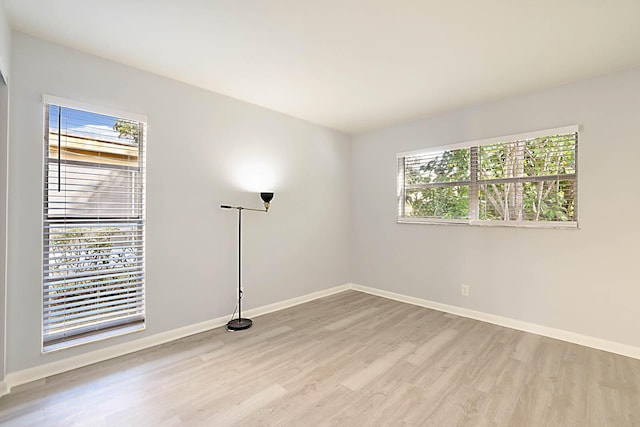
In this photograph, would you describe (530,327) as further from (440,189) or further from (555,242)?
(440,189)

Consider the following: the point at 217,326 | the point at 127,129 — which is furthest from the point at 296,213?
the point at 127,129

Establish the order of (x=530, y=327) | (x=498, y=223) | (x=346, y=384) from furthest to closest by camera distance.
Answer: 1. (x=498, y=223)
2. (x=530, y=327)
3. (x=346, y=384)

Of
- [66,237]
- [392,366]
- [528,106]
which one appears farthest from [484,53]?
[66,237]

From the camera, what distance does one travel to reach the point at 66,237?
229cm

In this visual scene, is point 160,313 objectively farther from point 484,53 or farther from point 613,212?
point 613,212

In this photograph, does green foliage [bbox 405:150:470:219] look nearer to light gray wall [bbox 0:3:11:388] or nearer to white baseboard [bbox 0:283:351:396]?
white baseboard [bbox 0:283:351:396]

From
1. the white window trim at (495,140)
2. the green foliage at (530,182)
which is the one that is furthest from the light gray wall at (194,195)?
the green foliage at (530,182)

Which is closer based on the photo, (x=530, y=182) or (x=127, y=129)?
(x=127, y=129)

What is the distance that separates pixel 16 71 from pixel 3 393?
2.16 metres

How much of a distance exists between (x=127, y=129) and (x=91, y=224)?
85 centimetres

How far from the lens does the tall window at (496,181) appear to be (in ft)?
9.46

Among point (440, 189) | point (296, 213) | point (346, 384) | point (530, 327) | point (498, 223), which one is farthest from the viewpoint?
point (296, 213)

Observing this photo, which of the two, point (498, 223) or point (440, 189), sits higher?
point (440, 189)

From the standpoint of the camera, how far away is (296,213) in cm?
393
